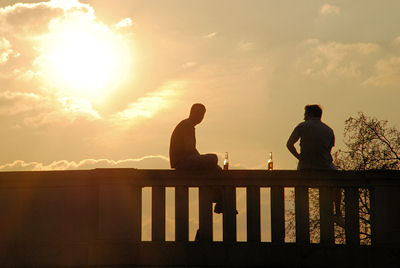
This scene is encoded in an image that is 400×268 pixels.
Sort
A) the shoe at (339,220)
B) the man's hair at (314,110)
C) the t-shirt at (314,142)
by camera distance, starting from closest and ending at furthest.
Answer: the t-shirt at (314,142) → the shoe at (339,220) → the man's hair at (314,110)

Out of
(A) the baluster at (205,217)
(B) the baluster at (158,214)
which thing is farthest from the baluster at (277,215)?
(B) the baluster at (158,214)

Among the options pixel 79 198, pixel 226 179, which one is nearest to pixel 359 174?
pixel 226 179

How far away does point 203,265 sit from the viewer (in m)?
11.0

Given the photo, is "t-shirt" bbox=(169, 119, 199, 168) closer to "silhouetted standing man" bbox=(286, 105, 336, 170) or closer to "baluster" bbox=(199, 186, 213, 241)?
"baluster" bbox=(199, 186, 213, 241)

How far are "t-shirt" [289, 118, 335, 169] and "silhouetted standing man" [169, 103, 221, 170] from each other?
1469 millimetres

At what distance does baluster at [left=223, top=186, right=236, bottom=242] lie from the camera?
11.1 metres

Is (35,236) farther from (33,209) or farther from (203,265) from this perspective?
(203,265)

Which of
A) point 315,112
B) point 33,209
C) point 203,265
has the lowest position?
point 203,265

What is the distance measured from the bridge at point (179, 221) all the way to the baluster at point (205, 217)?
16 mm

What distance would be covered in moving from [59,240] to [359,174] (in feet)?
16.6

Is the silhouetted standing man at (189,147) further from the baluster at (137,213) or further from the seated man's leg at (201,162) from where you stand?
the baluster at (137,213)

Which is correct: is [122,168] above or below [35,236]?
above

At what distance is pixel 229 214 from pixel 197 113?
172 centimetres

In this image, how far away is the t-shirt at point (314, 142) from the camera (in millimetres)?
11289
